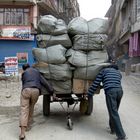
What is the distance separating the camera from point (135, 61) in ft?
132

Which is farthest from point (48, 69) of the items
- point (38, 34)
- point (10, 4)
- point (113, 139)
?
point (10, 4)

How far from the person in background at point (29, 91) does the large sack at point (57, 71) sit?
211mm

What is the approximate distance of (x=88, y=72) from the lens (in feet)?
33.3

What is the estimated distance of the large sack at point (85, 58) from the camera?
1017 centimetres

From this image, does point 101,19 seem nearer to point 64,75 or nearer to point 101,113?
point 64,75

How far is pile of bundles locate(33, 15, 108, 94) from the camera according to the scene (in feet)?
33.4

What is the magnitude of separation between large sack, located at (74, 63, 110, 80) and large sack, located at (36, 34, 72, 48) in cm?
76

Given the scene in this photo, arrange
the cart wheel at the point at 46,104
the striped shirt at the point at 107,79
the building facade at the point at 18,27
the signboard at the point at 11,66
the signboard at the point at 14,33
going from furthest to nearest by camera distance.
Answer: the signboard at the point at 14,33 → the building facade at the point at 18,27 → the signboard at the point at 11,66 → the cart wheel at the point at 46,104 → the striped shirt at the point at 107,79

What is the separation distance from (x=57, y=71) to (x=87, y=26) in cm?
138

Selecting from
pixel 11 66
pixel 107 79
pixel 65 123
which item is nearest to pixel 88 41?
pixel 107 79

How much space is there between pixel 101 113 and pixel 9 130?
3.47 m

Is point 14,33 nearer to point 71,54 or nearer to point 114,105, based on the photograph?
point 71,54

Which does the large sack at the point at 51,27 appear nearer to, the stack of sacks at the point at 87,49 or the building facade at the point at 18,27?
the stack of sacks at the point at 87,49

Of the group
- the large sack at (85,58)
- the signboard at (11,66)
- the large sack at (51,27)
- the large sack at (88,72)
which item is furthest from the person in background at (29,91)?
the signboard at (11,66)
